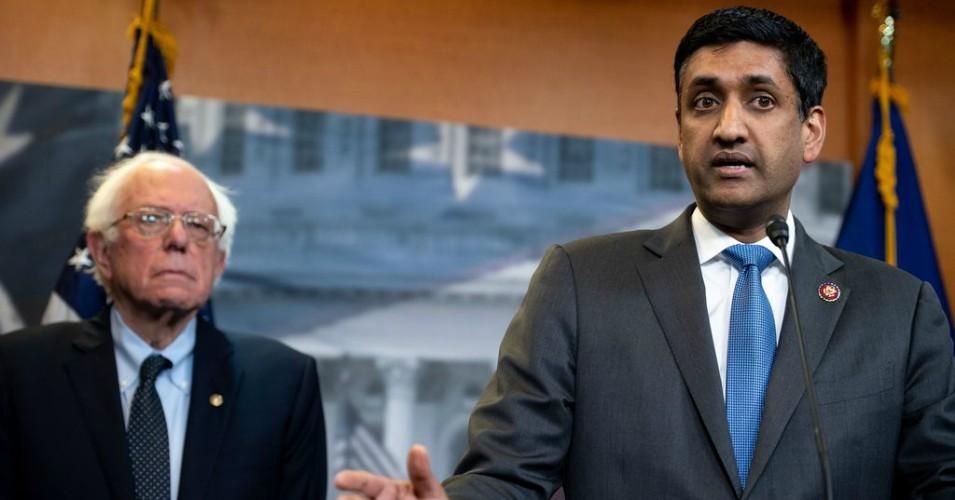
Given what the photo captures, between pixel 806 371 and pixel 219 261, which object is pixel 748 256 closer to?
pixel 806 371

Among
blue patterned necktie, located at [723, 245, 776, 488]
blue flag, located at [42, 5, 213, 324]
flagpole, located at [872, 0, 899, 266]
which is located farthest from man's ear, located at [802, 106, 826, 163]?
flagpole, located at [872, 0, 899, 266]

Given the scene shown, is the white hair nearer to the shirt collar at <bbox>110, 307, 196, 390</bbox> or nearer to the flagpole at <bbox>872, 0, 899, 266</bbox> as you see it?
the shirt collar at <bbox>110, 307, 196, 390</bbox>

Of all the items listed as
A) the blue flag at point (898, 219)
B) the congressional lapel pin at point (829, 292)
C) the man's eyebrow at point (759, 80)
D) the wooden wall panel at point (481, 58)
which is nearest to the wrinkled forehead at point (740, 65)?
the man's eyebrow at point (759, 80)

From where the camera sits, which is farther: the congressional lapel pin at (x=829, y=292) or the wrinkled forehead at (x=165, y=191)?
the wrinkled forehead at (x=165, y=191)

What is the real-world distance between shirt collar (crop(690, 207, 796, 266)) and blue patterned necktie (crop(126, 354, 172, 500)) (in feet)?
4.65

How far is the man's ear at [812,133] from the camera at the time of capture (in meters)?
2.17

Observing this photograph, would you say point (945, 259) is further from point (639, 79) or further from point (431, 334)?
point (431, 334)

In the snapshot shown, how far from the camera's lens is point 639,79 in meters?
4.70

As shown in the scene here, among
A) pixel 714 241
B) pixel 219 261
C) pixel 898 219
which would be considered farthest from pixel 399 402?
pixel 714 241

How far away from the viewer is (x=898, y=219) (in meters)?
4.49

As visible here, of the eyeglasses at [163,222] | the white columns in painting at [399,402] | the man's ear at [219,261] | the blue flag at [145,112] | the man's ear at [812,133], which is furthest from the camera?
the white columns in painting at [399,402]

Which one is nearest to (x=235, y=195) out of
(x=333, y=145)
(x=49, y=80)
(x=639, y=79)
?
(x=333, y=145)

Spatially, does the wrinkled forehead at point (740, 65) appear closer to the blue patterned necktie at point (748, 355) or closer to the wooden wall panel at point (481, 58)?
the blue patterned necktie at point (748, 355)

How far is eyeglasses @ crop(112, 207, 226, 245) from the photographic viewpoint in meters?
3.09
